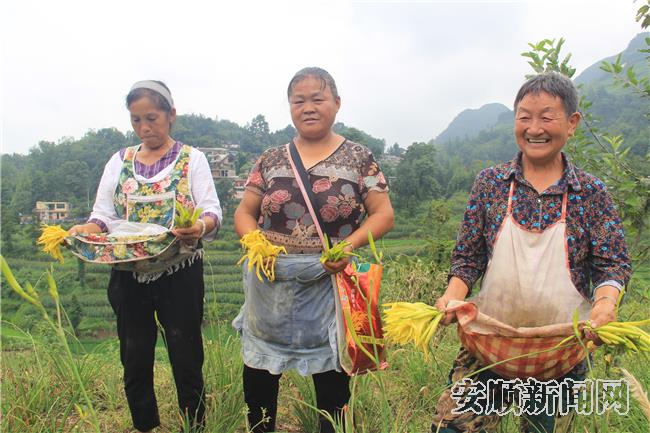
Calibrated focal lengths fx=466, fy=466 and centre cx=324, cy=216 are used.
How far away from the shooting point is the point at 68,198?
38312 mm

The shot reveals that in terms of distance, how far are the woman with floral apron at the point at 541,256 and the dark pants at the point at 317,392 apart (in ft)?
1.69

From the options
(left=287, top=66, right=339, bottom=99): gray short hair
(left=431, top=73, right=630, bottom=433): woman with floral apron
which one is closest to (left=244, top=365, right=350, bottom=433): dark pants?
(left=431, top=73, right=630, bottom=433): woman with floral apron

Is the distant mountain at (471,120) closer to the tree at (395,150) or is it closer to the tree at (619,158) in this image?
the tree at (395,150)

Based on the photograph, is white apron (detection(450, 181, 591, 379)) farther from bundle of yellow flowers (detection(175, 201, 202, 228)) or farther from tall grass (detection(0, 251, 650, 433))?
bundle of yellow flowers (detection(175, 201, 202, 228))

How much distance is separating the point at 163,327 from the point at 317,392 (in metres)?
0.78

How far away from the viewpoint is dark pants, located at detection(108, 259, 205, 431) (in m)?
2.14

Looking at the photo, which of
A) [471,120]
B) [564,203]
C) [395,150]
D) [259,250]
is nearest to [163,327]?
[259,250]

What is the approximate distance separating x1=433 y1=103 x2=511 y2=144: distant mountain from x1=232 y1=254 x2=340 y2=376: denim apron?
442 ft

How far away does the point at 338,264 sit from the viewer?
5.75 feet

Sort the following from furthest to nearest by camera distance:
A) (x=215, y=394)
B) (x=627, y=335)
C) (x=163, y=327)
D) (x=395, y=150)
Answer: (x=395, y=150) → (x=215, y=394) → (x=163, y=327) → (x=627, y=335)

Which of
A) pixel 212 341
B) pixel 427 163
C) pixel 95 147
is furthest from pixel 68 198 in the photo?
pixel 212 341

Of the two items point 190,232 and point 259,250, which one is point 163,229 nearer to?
point 190,232

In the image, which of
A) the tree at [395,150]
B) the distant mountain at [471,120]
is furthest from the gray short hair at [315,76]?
the distant mountain at [471,120]

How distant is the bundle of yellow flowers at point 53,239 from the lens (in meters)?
1.88
